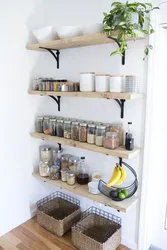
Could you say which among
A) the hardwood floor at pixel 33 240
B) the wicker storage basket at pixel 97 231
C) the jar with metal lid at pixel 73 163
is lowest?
the hardwood floor at pixel 33 240

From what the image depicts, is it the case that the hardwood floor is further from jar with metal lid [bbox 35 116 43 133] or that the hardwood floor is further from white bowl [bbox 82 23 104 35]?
white bowl [bbox 82 23 104 35]

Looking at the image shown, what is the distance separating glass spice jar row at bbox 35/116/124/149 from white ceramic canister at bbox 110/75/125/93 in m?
0.32

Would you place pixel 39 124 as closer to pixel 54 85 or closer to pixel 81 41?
pixel 54 85

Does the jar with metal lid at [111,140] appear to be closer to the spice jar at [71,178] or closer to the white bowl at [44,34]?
the spice jar at [71,178]

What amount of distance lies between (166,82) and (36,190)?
1.67 meters

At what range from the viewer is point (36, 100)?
2305mm

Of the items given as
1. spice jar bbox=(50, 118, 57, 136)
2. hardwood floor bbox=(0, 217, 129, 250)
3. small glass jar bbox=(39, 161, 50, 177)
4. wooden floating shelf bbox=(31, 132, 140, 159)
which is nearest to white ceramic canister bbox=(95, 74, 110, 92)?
wooden floating shelf bbox=(31, 132, 140, 159)

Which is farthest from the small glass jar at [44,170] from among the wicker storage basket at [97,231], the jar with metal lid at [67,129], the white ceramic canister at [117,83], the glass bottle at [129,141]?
the white ceramic canister at [117,83]

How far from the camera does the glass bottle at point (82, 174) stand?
6.80 feet

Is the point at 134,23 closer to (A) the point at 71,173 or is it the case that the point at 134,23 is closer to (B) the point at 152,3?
(B) the point at 152,3

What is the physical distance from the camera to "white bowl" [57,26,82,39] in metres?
1.82

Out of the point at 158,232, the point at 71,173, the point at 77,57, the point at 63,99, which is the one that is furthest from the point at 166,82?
the point at 158,232

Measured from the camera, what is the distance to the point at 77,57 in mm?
2061

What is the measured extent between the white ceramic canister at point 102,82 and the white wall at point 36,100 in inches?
6.2
